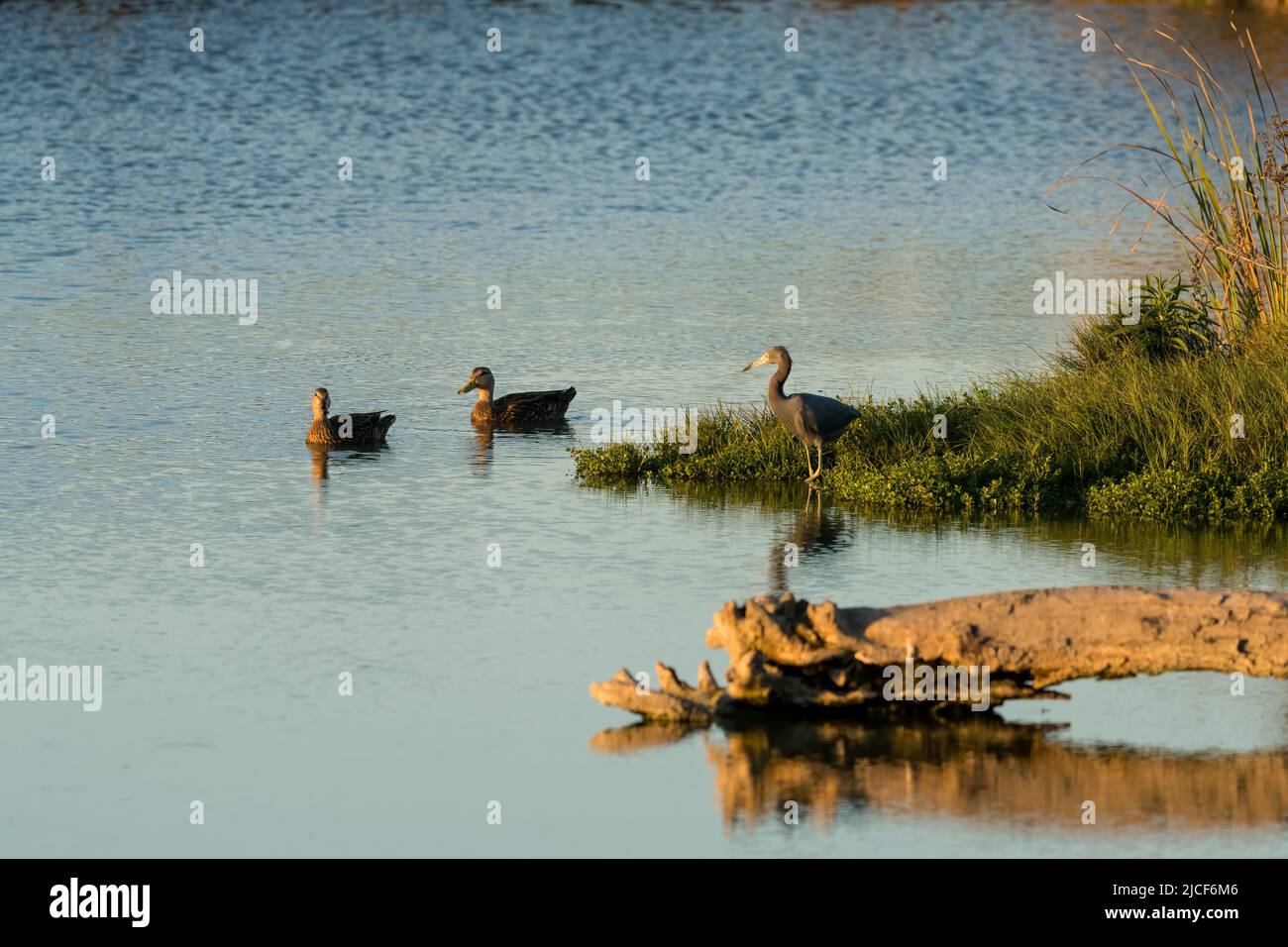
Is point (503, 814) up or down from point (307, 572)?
down

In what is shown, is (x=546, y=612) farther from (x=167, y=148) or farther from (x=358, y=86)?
(x=358, y=86)

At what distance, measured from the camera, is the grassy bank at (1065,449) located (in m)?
17.1

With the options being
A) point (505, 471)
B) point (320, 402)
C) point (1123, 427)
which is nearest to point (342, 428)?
point (320, 402)

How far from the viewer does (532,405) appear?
2095cm

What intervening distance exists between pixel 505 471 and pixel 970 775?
855cm

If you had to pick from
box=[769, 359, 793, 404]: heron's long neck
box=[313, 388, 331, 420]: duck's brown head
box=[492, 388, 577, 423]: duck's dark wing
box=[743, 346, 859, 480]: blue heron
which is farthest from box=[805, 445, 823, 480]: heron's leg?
box=[313, 388, 331, 420]: duck's brown head

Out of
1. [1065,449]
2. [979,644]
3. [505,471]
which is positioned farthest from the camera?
[505,471]

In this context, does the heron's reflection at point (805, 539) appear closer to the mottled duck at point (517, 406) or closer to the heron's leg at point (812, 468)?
the heron's leg at point (812, 468)

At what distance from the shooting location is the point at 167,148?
40.8 m

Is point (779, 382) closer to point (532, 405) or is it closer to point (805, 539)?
point (805, 539)

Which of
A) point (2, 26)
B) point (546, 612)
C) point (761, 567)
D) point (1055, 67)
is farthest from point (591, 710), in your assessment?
point (2, 26)
